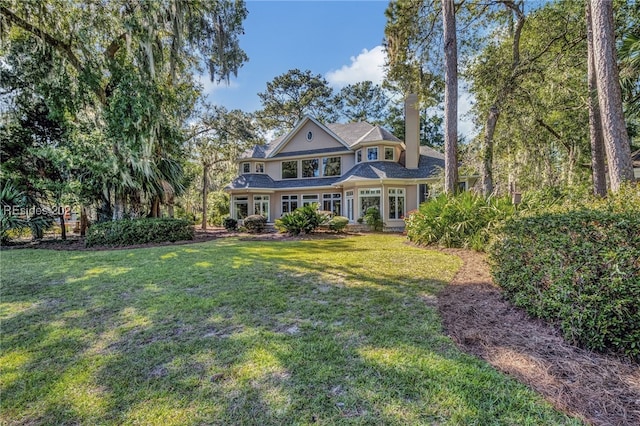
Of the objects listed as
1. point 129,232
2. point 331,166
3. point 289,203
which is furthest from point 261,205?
point 129,232

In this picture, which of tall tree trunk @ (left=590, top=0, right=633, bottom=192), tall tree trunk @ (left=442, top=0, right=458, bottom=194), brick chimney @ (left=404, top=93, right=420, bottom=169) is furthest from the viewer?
brick chimney @ (left=404, top=93, right=420, bottom=169)

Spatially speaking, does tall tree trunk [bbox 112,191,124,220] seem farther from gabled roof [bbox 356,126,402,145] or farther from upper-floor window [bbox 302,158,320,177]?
gabled roof [bbox 356,126,402,145]

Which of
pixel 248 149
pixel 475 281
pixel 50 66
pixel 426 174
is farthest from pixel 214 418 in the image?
pixel 248 149

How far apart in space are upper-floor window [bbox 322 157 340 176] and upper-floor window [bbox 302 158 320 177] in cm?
45

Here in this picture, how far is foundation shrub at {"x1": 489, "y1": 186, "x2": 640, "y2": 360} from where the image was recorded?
102 inches

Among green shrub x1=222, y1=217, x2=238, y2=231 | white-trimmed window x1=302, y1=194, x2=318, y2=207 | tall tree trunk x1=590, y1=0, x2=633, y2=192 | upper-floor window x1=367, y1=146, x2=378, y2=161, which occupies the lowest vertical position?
green shrub x1=222, y1=217, x2=238, y2=231

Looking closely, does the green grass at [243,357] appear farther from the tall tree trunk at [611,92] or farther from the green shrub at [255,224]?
the green shrub at [255,224]

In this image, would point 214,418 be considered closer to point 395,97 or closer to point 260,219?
point 260,219

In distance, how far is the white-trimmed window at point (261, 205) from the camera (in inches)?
803

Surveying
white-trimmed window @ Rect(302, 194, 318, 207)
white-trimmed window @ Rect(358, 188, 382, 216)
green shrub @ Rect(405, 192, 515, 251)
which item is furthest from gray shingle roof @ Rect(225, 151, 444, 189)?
green shrub @ Rect(405, 192, 515, 251)

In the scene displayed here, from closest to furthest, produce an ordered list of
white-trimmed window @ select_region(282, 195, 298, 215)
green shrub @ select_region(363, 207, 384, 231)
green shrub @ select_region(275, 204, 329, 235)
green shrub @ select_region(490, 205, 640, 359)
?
green shrub @ select_region(490, 205, 640, 359)
green shrub @ select_region(275, 204, 329, 235)
green shrub @ select_region(363, 207, 384, 231)
white-trimmed window @ select_region(282, 195, 298, 215)

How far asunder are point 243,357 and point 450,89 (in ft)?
33.5

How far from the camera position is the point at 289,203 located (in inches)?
803

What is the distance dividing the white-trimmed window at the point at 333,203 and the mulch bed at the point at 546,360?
48.9 feet
